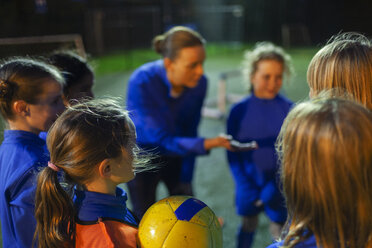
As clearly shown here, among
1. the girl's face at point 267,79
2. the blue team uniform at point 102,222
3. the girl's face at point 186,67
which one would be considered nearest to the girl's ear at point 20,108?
the blue team uniform at point 102,222

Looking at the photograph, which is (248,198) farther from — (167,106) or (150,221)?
(150,221)

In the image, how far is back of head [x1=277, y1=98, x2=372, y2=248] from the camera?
0.92 meters

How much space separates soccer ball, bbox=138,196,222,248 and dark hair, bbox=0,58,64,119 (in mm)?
920

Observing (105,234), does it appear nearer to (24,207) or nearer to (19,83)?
(24,207)

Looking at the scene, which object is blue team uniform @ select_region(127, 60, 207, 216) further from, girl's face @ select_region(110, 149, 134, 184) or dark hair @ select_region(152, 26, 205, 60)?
girl's face @ select_region(110, 149, 134, 184)

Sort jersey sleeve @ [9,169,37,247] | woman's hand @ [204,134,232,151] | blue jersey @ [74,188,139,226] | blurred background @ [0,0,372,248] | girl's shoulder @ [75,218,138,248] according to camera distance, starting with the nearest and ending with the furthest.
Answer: girl's shoulder @ [75,218,138,248], blue jersey @ [74,188,139,226], jersey sleeve @ [9,169,37,247], woman's hand @ [204,134,232,151], blurred background @ [0,0,372,248]

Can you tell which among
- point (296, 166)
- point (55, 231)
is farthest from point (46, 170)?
point (296, 166)

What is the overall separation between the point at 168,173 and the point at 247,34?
19.7 m

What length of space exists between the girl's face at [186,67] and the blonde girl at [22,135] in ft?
2.92

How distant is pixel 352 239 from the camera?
96 cm

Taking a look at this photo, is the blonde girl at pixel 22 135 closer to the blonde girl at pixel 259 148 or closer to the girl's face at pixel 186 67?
the girl's face at pixel 186 67

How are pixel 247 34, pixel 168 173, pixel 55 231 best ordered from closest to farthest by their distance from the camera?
pixel 55 231 < pixel 168 173 < pixel 247 34

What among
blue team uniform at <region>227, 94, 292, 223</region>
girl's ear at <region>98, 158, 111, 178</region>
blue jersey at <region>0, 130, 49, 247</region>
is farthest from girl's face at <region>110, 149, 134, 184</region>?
blue team uniform at <region>227, 94, 292, 223</region>

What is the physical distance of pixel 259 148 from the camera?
2.61 m
